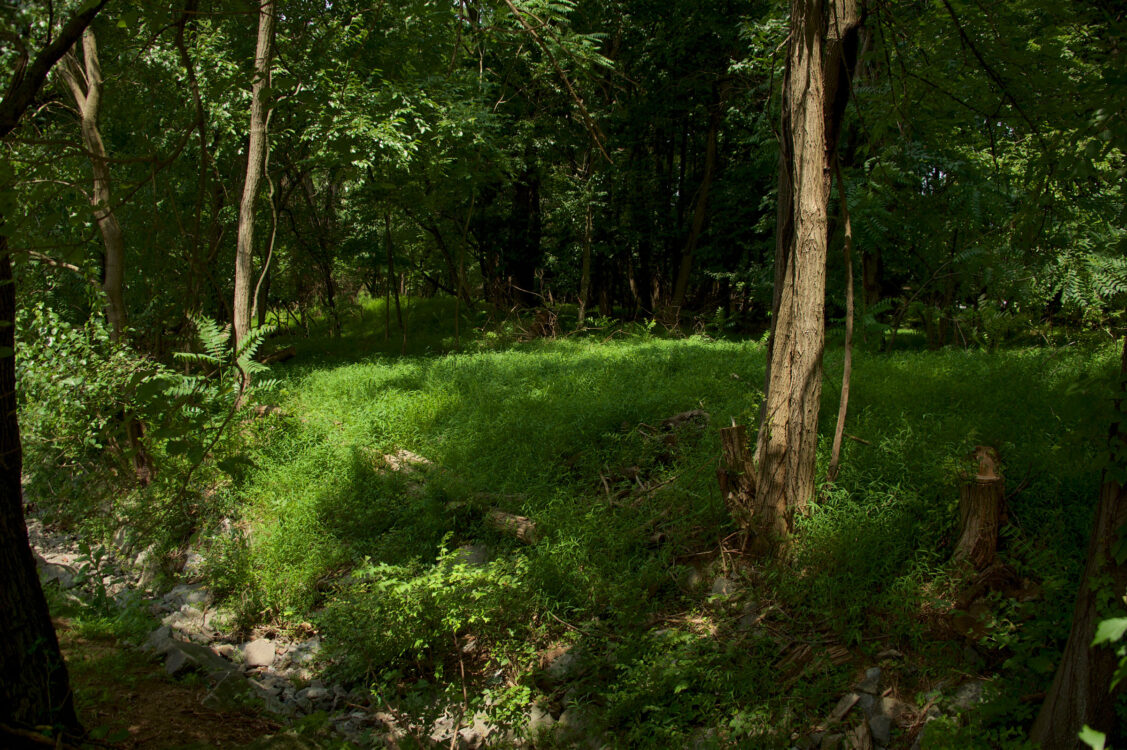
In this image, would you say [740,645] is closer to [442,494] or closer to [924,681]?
[924,681]

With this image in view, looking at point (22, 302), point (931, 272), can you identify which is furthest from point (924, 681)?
point (22, 302)

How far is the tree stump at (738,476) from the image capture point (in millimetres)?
4527

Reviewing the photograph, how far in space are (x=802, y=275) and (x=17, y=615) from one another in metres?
4.27

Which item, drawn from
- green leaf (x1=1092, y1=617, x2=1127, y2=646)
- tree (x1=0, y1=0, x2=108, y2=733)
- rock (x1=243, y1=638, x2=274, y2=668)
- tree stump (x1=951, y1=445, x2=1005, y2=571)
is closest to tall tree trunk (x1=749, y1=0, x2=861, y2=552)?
tree stump (x1=951, y1=445, x2=1005, y2=571)

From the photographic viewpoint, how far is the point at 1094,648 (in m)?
2.60

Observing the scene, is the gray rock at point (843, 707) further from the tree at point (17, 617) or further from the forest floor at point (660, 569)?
the tree at point (17, 617)

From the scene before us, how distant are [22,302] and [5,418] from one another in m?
5.03

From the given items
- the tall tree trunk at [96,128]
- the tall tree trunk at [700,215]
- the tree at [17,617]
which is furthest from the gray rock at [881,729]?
the tall tree trunk at [700,215]

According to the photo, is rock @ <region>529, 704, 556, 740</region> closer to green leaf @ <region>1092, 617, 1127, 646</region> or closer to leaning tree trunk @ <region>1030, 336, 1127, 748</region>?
leaning tree trunk @ <region>1030, 336, 1127, 748</region>

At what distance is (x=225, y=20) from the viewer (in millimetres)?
10062

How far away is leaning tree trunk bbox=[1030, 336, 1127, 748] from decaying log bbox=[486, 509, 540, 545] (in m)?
3.37

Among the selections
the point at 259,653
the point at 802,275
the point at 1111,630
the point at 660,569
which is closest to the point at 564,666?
the point at 660,569

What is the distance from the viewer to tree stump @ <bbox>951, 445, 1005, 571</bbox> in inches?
148

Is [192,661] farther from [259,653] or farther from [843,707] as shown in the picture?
[843,707]
